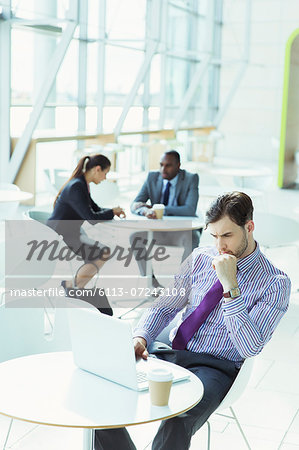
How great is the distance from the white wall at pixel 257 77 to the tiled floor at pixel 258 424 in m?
12.2

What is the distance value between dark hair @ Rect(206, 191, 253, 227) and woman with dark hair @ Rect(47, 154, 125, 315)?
219 centimetres

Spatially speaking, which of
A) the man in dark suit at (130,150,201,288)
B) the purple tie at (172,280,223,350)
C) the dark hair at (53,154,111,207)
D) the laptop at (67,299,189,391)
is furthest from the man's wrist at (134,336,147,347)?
the man in dark suit at (130,150,201,288)

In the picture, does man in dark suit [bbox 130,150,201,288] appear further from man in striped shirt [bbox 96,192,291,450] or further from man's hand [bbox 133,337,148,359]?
man's hand [bbox 133,337,148,359]

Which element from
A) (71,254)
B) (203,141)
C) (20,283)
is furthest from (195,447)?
(203,141)

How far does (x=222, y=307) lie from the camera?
234cm

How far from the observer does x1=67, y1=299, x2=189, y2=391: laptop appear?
1.94 meters

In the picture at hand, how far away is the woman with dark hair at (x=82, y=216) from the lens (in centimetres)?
470

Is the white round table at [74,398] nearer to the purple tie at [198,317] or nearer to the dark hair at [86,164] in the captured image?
the purple tie at [198,317]

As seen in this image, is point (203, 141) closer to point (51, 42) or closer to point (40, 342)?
point (51, 42)

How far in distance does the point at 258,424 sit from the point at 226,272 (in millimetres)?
1180

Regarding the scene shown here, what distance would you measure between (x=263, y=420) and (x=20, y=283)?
165cm

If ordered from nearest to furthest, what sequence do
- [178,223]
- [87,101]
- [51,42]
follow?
[178,223], [51,42], [87,101]

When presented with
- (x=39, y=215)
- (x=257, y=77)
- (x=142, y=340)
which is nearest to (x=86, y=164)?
(x=39, y=215)

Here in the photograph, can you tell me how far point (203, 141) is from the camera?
14.1m
